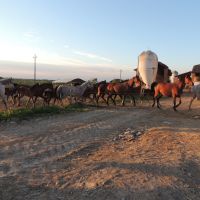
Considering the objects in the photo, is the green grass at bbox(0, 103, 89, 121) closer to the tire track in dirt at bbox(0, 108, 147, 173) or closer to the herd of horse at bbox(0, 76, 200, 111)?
the tire track in dirt at bbox(0, 108, 147, 173)

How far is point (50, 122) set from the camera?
16.5m

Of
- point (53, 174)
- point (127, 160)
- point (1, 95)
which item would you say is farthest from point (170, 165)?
point (1, 95)

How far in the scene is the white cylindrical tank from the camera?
3191 cm

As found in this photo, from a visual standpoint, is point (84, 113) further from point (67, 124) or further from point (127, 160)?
point (127, 160)

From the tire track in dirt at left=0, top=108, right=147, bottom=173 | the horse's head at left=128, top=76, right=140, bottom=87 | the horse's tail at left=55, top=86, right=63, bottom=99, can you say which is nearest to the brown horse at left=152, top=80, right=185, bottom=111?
the horse's head at left=128, top=76, right=140, bottom=87

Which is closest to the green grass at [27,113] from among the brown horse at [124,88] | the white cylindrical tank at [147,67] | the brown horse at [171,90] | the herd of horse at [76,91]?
the herd of horse at [76,91]

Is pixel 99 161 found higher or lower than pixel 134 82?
lower

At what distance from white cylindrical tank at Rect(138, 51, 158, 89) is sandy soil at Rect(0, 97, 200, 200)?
16208 mm

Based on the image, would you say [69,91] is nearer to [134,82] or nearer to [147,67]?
[134,82]

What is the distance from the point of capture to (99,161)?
32.9 feet

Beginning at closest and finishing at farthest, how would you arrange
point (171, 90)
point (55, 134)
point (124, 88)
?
1. point (55, 134)
2. point (171, 90)
3. point (124, 88)

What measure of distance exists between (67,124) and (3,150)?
473 centimetres

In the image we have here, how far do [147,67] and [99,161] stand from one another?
22743 millimetres

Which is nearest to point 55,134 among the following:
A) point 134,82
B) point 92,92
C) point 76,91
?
point 76,91
